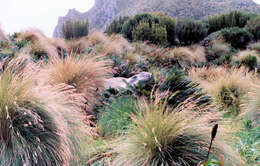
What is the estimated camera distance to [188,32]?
12078 mm

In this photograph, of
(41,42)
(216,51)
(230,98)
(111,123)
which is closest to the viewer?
(111,123)

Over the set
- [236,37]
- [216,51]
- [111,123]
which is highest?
[111,123]

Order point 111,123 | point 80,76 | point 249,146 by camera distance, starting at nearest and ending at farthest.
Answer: point 249,146 → point 111,123 → point 80,76

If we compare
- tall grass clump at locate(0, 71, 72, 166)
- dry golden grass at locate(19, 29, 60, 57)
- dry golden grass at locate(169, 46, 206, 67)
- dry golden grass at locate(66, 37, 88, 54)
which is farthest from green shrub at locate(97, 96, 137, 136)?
dry golden grass at locate(169, 46, 206, 67)

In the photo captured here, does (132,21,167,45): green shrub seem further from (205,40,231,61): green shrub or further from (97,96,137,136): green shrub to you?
(97,96,137,136): green shrub

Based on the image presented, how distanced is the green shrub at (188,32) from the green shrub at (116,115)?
953cm

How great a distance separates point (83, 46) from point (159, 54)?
2.60 meters

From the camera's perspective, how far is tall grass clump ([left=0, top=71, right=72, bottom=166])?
1787mm

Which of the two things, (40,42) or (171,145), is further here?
(40,42)

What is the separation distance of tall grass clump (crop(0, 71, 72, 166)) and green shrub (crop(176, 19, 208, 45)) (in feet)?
36.0

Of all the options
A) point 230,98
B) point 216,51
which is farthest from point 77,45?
point 216,51

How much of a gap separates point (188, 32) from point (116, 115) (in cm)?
1001

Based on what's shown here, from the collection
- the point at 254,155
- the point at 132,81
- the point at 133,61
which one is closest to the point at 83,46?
the point at 133,61

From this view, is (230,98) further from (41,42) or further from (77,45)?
(41,42)
